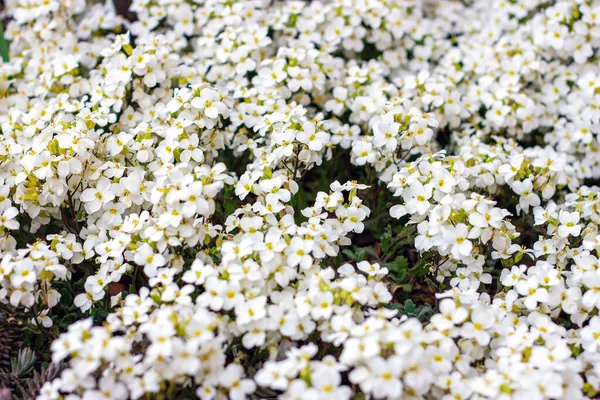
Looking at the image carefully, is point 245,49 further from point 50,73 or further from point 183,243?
point 183,243

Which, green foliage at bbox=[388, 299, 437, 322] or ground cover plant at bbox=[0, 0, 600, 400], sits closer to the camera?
ground cover plant at bbox=[0, 0, 600, 400]

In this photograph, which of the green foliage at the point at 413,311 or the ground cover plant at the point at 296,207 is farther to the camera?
the green foliage at the point at 413,311

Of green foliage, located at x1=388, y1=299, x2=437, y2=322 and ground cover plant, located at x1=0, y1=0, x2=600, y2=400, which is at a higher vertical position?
ground cover plant, located at x1=0, y1=0, x2=600, y2=400

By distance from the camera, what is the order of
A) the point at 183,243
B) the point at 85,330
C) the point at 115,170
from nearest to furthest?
the point at 85,330 → the point at 183,243 → the point at 115,170

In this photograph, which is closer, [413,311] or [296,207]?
[413,311]

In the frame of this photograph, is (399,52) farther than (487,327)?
Yes

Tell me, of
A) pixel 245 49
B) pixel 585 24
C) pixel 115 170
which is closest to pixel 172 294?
pixel 115 170

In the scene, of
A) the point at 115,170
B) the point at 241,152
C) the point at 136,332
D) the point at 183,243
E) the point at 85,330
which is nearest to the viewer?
the point at 85,330

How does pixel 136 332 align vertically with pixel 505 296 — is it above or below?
above
